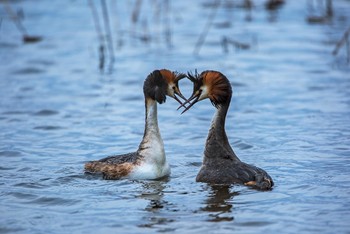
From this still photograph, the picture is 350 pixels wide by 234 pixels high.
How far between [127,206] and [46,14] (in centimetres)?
1484

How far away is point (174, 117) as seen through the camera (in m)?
15.0

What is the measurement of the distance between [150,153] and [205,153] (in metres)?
0.69

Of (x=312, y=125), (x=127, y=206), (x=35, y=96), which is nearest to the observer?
(x=127, y=206)

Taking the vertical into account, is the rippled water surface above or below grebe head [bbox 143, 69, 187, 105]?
below

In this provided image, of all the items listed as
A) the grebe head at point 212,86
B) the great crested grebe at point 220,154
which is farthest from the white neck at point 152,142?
the grebe head at point 212,86

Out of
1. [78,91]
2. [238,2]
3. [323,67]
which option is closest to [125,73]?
[78,91]

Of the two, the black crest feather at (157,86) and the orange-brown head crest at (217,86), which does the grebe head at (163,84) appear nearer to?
the black crest feather at (157,86)

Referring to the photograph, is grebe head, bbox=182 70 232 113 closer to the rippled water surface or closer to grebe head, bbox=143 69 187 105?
grebe head, bbox=143 69 187 105

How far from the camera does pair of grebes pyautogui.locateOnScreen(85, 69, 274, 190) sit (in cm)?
1023

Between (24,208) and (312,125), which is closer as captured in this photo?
(24,208)

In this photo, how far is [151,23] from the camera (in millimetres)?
22047

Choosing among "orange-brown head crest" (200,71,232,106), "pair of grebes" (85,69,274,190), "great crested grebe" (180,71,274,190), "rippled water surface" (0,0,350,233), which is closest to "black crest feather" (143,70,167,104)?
"pair of grebes" (85,69,274,190)

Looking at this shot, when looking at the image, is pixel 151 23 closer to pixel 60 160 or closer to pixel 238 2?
pixel 238 2

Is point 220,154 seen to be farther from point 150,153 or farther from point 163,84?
point 163,84
